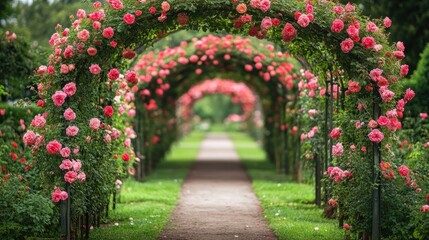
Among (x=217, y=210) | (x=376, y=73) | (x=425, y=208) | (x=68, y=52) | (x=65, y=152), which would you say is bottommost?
(x=217, y=210)

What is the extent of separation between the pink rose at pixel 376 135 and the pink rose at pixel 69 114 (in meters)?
2.85

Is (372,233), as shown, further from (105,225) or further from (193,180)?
(193,180)

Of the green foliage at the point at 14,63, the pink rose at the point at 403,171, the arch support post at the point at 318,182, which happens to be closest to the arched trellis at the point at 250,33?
the pink rose at the point at 403,171

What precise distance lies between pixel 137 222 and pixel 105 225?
0.41 meters

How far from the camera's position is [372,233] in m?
7.70

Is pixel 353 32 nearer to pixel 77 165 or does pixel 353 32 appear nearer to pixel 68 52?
pixel 68 52

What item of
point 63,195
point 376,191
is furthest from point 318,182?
point 63,195

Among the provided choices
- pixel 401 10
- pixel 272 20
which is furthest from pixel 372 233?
pixel 401 10

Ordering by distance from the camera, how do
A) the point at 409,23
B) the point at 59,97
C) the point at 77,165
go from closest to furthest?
1. the point at 59,97
2. the point at 77,165
3. the point at 409,23

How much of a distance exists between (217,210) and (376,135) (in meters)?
4.41

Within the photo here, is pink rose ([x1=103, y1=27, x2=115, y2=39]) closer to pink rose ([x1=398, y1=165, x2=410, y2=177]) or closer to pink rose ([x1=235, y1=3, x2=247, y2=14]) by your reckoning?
pink rose ([x1=235, y1=3, x2=247, y2=14])

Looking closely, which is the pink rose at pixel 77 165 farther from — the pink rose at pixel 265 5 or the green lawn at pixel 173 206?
the pink rose at pixel 265 5

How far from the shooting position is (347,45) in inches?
293

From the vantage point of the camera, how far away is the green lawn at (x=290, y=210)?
8.95m
